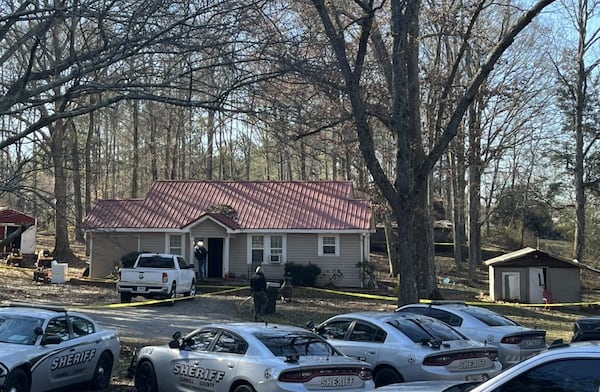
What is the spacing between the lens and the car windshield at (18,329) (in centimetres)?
1041

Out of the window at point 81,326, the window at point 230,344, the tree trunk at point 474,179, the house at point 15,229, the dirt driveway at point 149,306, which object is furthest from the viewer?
the house at point 15,229

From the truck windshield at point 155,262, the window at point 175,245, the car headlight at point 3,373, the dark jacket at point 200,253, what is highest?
the window at point 175,245

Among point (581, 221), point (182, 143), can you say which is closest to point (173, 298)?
point (581, 221)

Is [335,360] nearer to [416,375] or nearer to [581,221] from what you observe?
[416,375]

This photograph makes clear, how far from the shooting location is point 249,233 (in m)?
34.6

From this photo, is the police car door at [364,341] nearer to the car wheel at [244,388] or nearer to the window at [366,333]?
the window at [366,333]

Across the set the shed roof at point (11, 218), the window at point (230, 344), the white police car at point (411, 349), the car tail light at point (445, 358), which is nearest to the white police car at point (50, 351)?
the window at point (230, 344)

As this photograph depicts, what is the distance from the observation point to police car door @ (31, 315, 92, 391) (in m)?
10.2

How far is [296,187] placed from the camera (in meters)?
38.4

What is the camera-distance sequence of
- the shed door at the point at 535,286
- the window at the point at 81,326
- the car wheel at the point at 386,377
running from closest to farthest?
the car wheel at the point at 386,377
the window at the point at 81,326
the shed door at the point at 535,286

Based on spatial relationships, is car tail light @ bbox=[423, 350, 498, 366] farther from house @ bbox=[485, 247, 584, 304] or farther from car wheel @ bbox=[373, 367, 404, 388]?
house @ bbox=[485, 247, 584, 304]

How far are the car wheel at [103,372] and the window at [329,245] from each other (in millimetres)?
22430

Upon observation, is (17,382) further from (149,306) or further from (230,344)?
(149,306)

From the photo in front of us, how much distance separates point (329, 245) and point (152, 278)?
1112cm
